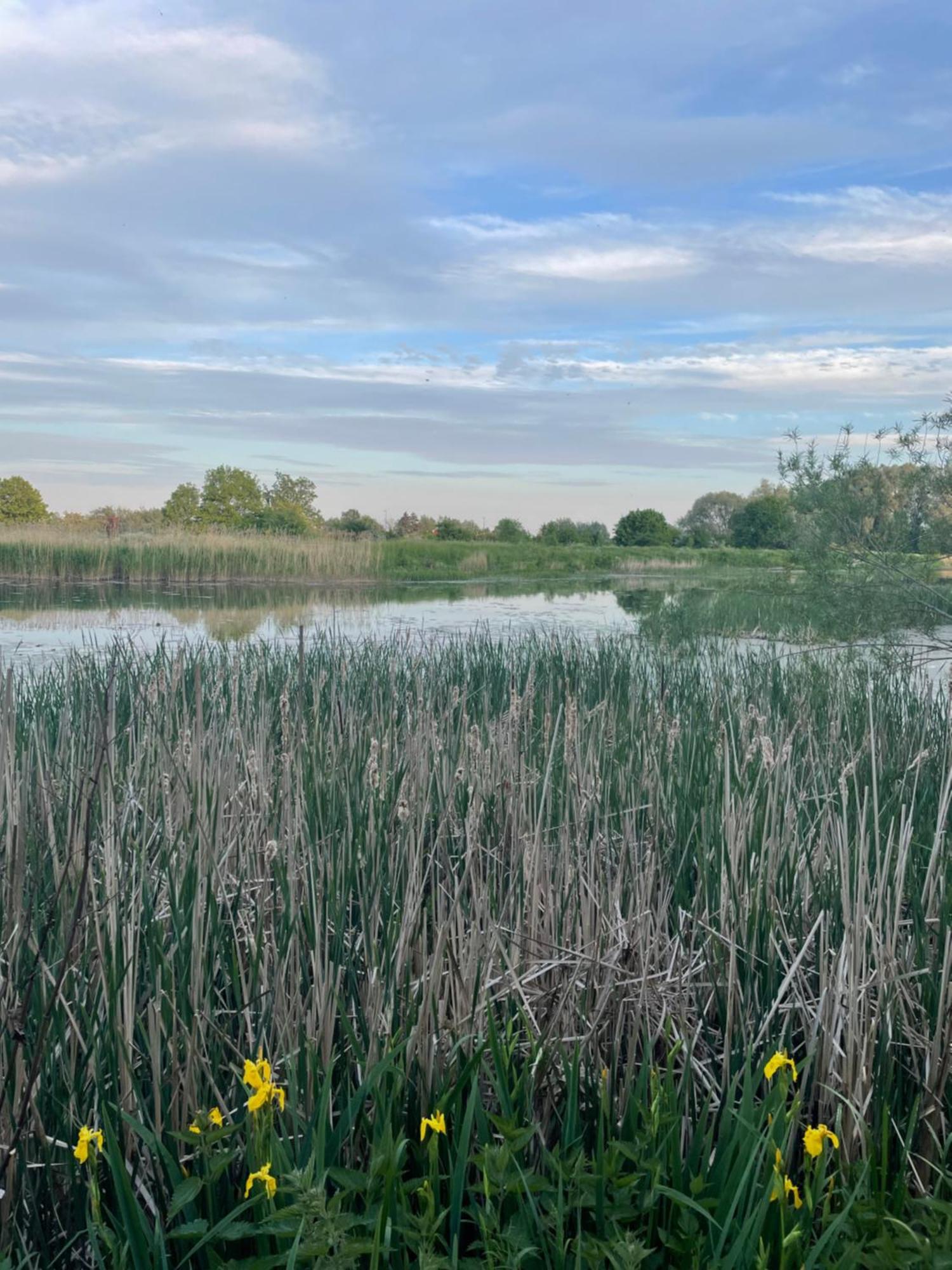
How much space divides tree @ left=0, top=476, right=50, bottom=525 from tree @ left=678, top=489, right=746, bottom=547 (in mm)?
23817

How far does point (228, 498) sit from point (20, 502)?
10.9m

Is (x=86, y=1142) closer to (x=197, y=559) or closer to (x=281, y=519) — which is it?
(x=197, y=559)

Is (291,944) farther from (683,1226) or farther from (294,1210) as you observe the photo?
(683,1226)

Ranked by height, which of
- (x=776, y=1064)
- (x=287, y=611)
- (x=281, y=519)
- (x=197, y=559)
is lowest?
(x=776, y=1064)

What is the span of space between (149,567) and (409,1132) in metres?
17.5

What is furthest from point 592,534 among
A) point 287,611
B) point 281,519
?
point 287,611

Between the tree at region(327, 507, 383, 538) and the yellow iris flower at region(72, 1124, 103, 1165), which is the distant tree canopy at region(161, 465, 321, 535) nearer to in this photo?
the tree at region(327, 507, 383, 538)

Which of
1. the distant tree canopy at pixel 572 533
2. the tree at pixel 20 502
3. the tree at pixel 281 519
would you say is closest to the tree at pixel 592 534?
the distant tree canopy at pixel 572 533

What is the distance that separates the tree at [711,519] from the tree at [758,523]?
0.47 metres

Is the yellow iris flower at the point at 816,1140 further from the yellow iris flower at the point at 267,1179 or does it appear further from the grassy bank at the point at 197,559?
the grassy bank at the point at 197,559

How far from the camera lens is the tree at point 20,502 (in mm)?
36656

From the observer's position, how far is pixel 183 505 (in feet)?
103

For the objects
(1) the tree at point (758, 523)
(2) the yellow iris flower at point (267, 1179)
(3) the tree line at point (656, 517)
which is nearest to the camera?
(2) the yellow iris flower at point (267, 1179)

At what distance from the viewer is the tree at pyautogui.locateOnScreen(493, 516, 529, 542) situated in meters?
29.5
